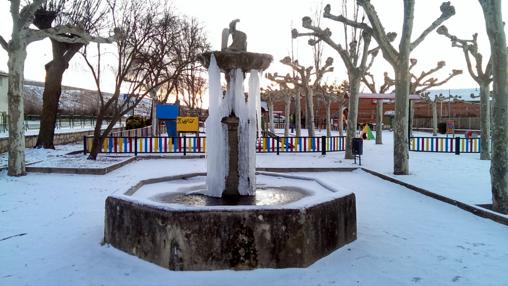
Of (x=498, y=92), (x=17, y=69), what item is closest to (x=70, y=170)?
(x=17, y=69)

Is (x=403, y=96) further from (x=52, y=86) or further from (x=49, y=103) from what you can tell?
(x=49, y=103)

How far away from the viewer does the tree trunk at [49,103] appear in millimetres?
21312

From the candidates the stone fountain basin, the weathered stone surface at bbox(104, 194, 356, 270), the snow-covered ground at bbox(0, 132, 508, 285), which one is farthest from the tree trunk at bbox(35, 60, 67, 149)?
the weathered stone surface at bbox(104, 194, 356, 270)

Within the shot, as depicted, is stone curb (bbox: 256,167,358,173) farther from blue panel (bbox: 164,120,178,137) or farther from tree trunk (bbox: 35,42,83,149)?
blue panel (bbox: 164,120,178,137)

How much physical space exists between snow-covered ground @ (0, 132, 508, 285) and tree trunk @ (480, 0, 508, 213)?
2.83 feet

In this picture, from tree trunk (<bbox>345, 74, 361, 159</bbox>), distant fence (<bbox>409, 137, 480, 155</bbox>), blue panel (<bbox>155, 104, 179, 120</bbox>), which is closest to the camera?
tree trunk (<bbox>345, 74, 361, 159</bbox>)

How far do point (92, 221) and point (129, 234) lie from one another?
2.01 m

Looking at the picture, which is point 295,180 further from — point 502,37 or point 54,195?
point 54,195

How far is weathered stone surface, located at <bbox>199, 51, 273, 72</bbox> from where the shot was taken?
6855 mm

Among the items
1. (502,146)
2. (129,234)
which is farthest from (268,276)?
(502,146)

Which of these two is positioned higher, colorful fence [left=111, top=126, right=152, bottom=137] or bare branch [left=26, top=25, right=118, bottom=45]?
bare branch [left=26, top=25, right=118, bottom=45]

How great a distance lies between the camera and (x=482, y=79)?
18.1 m

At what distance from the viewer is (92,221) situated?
7.20 m

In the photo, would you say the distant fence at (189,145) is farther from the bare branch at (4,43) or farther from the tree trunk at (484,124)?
the bare branch at (4,43)
